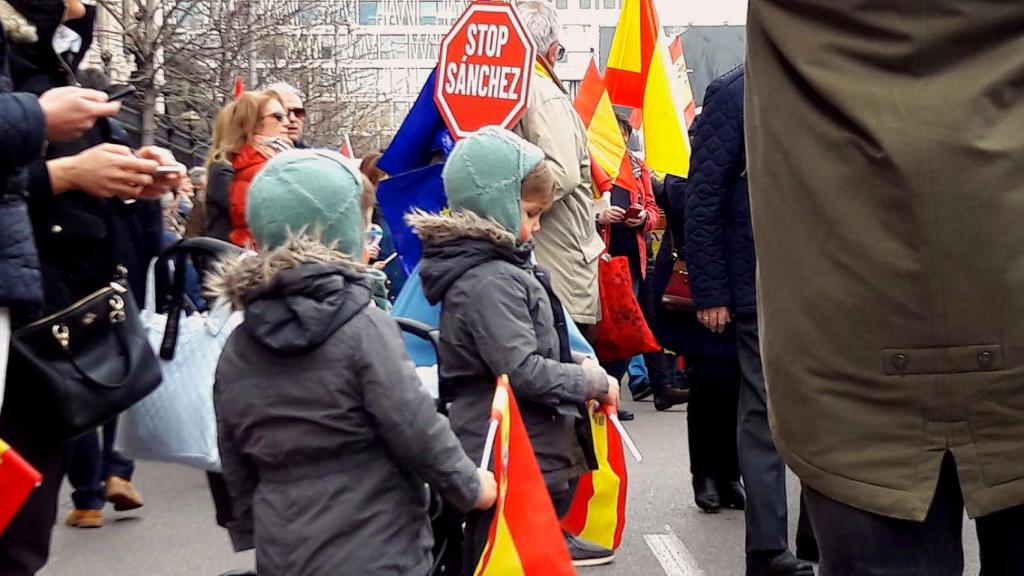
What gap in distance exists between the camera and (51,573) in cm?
613

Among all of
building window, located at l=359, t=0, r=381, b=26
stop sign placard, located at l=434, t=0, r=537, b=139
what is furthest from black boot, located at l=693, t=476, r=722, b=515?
building window, located at l=359, t=0, r=381, b=26

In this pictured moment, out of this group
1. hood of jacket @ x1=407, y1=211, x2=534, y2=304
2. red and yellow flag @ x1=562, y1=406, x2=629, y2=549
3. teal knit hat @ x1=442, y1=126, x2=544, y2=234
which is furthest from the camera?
red and yellow flag @ x1=562, y1=406, x2=629, y2=549

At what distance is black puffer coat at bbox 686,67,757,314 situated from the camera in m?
5.45

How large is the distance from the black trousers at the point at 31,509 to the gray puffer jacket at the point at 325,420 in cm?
43

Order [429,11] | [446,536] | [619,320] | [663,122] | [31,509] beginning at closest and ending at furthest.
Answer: [31,509], [446,536], [619,320], [663,122], [429,11]

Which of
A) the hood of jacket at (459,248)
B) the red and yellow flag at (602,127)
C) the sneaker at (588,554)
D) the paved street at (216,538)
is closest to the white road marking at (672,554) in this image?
the paved street at (216,538)

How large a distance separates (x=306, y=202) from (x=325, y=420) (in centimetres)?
55

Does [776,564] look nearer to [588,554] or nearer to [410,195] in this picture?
[588,554]

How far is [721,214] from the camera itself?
5.50 meters

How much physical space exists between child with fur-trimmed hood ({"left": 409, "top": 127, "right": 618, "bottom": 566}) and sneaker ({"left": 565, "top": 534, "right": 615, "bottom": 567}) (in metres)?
1.20

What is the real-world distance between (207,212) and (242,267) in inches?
158

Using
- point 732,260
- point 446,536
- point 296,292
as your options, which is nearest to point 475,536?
point 446,536

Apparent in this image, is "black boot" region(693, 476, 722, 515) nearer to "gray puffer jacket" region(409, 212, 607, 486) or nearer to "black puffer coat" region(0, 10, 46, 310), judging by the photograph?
"gray puffer jacket" region(409, 212, 607, 486)

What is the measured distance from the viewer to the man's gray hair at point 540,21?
278 inches
